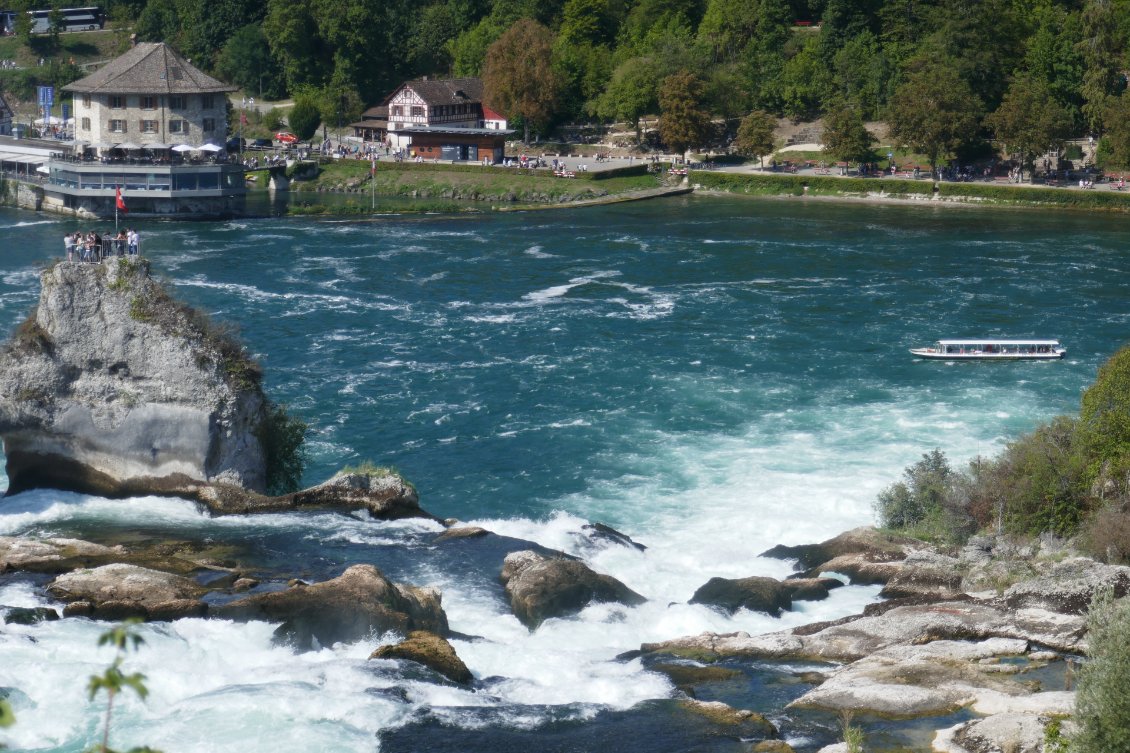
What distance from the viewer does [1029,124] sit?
111 m

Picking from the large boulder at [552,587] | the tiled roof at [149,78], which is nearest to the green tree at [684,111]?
the tiled roof at [149,78]

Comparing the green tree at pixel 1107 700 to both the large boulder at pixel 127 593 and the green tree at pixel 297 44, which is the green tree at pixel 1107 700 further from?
the green tree at pixel 297 44

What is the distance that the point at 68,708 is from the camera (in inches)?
1067

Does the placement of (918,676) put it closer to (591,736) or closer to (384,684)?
(591,736)

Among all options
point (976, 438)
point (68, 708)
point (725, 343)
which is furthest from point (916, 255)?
point (68, 708)

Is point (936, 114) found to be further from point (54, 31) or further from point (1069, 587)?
point (54, 31)

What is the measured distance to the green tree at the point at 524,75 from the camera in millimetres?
131500

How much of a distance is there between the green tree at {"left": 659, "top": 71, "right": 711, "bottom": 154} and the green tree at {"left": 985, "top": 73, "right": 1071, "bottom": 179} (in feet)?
77.5

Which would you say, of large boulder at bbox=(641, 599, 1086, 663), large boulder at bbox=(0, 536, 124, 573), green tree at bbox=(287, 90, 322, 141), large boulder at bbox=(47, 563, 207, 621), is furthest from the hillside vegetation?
green tree at bbox=(287, 90, 322, 141)

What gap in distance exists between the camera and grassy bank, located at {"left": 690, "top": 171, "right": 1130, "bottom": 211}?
105750 millimetres

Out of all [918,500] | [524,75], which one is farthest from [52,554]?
[524,75]

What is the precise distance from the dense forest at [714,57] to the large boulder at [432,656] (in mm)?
90730

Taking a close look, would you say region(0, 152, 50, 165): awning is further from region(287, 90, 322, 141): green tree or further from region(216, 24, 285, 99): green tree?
region(216, 24, 285, 99): green tree

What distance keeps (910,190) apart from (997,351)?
4998 centimetres
